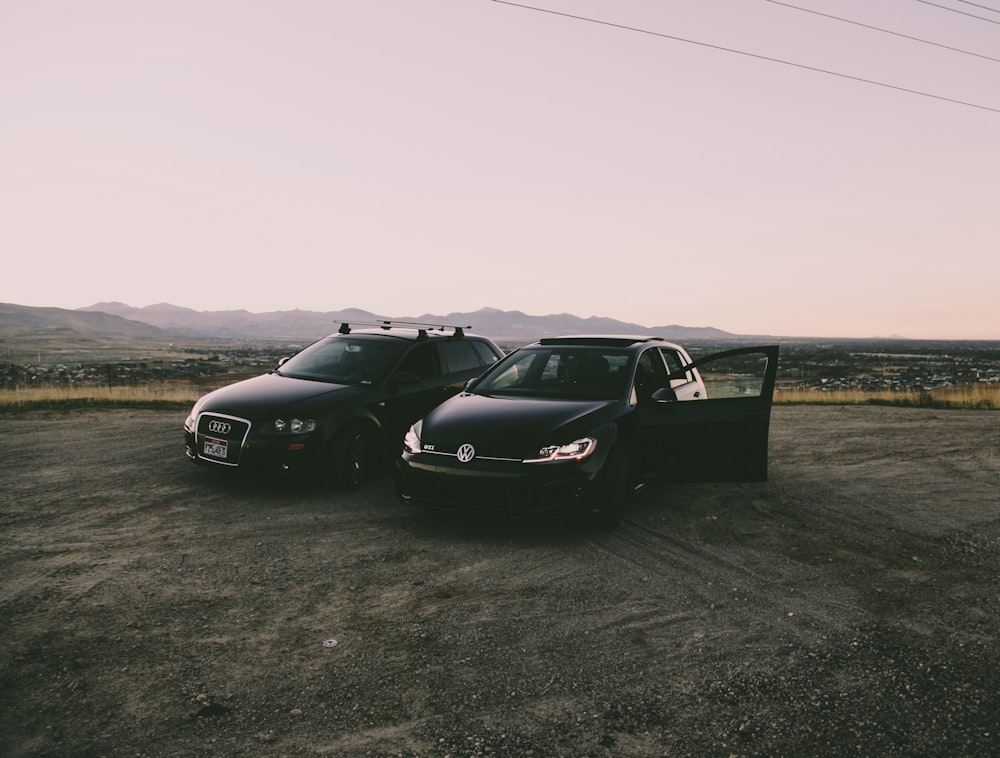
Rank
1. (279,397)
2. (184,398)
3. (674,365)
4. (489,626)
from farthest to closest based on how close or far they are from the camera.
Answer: (184,398) < (674,365) < (279,397) < (489,626)

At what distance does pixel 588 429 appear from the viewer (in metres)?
5.86

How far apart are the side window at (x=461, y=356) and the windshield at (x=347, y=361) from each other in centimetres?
68

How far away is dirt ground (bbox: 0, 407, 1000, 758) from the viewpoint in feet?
9.78

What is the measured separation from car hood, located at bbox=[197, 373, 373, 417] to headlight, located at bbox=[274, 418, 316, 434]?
0.31ft

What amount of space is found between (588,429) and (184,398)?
16182mm

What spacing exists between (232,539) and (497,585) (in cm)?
239

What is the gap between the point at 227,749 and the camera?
2.82m

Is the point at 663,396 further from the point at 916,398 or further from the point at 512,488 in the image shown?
the point at 916,398

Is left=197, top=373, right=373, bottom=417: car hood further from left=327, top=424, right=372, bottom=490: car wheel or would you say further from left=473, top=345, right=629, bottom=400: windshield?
left=473, top=345, right=629, bottom=400: windshield

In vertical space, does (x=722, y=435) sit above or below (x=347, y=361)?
below

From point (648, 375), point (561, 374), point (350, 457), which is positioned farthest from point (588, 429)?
point (350, 457)

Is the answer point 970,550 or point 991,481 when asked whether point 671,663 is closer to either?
point 970,550

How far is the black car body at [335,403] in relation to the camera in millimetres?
7004

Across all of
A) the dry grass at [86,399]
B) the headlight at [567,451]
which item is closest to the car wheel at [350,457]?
the headlight at [567,451]
